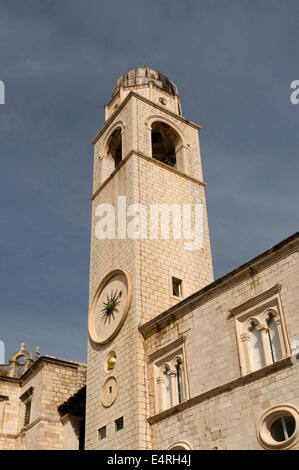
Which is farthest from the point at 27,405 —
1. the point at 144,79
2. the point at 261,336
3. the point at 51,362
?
the point at 144,79

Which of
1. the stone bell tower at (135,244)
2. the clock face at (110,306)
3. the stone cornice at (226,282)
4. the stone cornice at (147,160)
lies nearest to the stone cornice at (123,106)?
the stone bell tower at (135,244)

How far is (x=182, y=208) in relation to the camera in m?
25.5

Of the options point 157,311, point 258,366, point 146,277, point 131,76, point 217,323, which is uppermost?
point 131,76

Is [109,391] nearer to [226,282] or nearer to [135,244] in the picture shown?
[135,244]

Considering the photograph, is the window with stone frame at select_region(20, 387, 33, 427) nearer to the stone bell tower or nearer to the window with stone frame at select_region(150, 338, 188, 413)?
the stone bell tower

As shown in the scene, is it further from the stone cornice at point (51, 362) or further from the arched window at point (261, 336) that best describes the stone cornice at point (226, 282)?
the stone cornice at point (51, 362)

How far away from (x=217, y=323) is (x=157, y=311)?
13.7 ft

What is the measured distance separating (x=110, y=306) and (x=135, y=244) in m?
2.81

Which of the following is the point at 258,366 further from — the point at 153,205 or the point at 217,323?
the point at 153,205

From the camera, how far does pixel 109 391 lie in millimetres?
20172

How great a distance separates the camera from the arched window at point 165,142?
29.1 m
